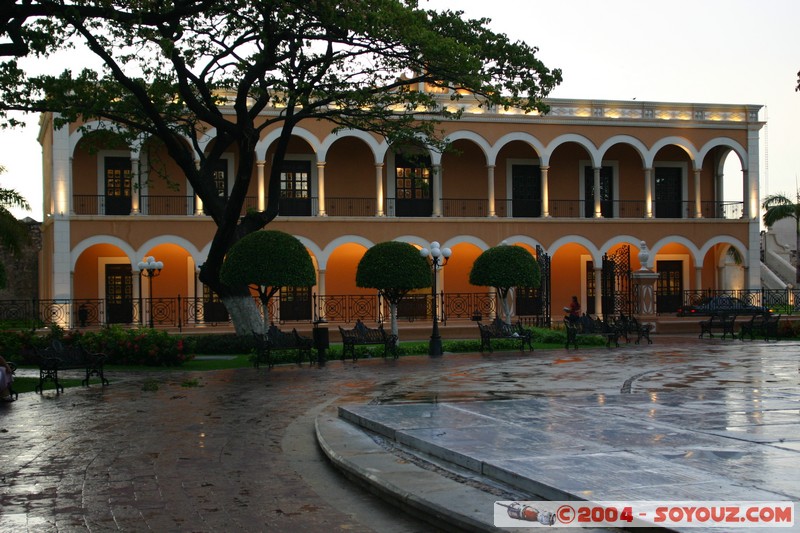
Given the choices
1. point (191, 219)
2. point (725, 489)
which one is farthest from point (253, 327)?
point (725, 489)

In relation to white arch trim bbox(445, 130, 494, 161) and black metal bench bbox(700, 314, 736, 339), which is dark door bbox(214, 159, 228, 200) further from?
black metal bench bbox(700, 314, 736, 339)

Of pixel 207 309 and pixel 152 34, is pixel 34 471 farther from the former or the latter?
pixel 207 309

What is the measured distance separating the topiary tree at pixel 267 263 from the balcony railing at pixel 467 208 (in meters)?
11.2

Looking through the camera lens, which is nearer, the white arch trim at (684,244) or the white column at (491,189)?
the white column at (491,189)

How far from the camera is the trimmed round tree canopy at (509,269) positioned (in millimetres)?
23531

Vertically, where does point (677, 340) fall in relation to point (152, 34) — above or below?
below

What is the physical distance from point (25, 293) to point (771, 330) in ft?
93.6

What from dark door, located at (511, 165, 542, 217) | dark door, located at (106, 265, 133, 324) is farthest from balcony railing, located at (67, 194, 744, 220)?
dark door, located at (106, 265, 133, 324)

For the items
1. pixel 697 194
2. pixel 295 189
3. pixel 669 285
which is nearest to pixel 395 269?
pixel 295 189

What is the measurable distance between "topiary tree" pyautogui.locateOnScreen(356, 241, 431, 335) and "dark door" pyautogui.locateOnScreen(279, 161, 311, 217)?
1078 centimetres

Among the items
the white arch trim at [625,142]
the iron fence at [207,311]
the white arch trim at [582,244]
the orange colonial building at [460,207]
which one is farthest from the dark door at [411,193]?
the white arch trim at [625,142]

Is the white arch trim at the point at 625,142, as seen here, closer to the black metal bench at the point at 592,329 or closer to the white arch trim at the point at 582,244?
the white arch trim at the point at 582,244

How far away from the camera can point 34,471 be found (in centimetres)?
762

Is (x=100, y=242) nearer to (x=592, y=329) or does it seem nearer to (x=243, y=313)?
(x=243, y=313)
